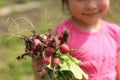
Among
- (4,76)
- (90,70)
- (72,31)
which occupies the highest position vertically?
(72,31)

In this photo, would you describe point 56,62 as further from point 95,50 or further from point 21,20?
point 21,20

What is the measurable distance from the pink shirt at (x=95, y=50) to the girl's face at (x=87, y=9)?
3.9 inches

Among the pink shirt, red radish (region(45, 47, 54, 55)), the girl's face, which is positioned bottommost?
the pink shirt

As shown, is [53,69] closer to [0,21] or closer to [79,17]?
[79,17]

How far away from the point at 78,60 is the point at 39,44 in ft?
1.32

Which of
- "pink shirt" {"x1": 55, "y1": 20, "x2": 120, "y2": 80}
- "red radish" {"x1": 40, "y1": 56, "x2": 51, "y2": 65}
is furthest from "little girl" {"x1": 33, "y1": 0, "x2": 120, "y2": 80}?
"red radish" {"x1": 40, "y1": 56, "x2": 51, "y2": 65}

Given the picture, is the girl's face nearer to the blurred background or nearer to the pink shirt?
the pink shirt

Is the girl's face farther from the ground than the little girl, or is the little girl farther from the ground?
the girl's face

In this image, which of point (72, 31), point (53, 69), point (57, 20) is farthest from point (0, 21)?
point (53, 69)

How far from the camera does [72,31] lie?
3.52 meters

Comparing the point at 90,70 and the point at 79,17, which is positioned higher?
the point at 79,17

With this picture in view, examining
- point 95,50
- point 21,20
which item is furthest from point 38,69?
point 21,20

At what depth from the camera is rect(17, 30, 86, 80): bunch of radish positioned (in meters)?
3.01

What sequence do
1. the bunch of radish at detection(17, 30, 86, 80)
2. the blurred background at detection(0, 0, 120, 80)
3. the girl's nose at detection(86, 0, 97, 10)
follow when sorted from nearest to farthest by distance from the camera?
1. the bunch of radish at detection(17, 30, 86, 80)
2. the girl's nose at detection(86, 0, 97, 10)
3. the blurred background at detection(0, 0, 120, 80)
